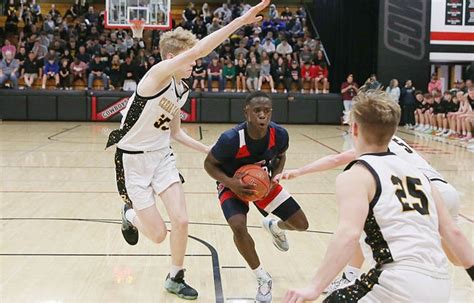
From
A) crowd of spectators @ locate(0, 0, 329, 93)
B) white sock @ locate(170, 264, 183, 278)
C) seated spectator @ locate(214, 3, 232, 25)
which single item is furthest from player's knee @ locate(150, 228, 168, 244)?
seated spectator @ locate(214, 3, 232, 25)

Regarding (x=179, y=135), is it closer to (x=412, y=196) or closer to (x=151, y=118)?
(x=151, y=118)

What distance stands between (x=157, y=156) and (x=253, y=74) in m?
16.9

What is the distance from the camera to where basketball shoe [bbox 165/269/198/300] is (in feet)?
14.5

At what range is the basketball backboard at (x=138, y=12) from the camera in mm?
19281

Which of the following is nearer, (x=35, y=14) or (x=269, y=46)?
(x=269, y=46)

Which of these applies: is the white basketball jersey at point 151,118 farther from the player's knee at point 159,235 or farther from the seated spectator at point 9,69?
the seated spectator at point 9,69

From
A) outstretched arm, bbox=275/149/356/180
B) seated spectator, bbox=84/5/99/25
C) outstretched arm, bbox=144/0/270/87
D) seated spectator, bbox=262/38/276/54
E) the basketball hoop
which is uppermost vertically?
seated spectator, bbox=84/5/99/25

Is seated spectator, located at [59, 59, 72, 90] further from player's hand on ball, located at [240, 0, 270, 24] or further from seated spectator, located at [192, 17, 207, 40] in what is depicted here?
player's hand on ball, located at [240, 0, 270, 24]

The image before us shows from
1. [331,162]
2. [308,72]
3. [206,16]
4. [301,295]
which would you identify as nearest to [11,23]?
[206,16]

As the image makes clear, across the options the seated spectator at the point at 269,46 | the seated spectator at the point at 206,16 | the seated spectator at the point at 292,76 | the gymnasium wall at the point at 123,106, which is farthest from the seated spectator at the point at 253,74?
the seated spectator at the point at 206,16

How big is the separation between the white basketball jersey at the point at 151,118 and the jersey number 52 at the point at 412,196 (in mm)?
2378

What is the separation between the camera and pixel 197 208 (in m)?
7.54

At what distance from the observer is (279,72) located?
2180 centimetres

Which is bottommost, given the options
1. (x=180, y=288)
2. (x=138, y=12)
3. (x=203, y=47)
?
(x=180, y=288)
